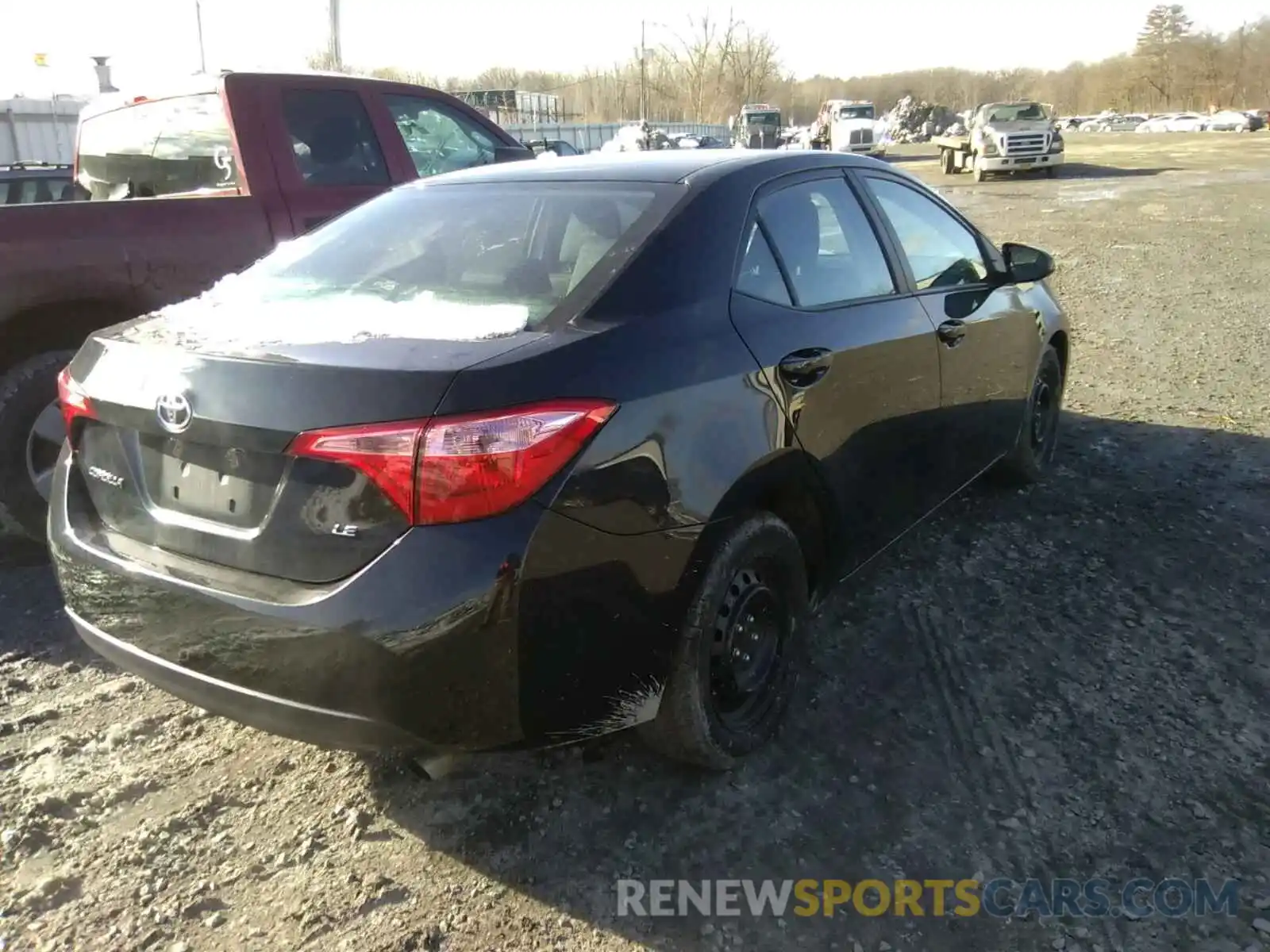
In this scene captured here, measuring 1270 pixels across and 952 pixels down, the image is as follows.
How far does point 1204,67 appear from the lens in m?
113

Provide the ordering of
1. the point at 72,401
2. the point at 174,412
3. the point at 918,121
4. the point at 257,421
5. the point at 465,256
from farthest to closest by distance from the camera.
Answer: the point at 918,121, the point at 465,256, the point at 72,401, the point at 174,412, the point at 257,421

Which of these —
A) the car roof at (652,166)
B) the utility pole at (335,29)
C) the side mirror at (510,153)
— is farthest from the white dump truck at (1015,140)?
the car roof at (652,166)

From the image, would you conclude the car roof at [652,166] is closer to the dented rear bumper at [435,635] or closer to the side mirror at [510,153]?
the dented rear bumper at [435,635]

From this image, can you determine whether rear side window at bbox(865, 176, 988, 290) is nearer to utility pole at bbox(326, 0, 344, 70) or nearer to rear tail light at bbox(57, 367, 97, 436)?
rear tail light at bbox(57, 367, 97, 436)

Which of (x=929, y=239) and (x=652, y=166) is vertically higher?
(x=652, y=166)

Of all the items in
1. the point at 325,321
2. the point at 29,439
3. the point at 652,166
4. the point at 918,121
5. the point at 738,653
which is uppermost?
the point at 918,121

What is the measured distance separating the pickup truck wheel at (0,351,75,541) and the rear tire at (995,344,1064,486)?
4146 millimetres

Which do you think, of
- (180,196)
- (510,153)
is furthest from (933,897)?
(510,153)

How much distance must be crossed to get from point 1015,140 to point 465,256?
92.1 feet

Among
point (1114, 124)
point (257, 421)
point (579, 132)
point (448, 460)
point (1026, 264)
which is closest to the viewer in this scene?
point (448, 460)

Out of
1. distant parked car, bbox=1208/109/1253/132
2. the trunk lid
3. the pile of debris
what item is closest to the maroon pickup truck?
the trunk lid

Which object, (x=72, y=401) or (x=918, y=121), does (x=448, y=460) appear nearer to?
(x=72, y=401)

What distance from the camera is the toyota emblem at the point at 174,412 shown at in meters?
2.22

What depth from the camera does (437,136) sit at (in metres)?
5.57
